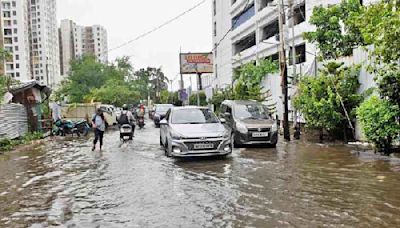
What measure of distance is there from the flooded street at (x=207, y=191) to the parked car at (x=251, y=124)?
61.6 inches

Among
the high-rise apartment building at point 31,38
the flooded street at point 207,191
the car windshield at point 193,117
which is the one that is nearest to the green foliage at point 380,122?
the flooded street at point 207,191

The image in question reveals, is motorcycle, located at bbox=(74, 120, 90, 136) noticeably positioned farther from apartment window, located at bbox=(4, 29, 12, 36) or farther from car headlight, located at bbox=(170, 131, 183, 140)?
apartment window, located at bbox=(4, 29, 12, 36)

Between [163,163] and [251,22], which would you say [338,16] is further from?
[251,22]

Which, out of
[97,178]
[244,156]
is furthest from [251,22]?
[97,178]

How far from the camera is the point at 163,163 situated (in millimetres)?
12039

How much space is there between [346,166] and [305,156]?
83.2 inches

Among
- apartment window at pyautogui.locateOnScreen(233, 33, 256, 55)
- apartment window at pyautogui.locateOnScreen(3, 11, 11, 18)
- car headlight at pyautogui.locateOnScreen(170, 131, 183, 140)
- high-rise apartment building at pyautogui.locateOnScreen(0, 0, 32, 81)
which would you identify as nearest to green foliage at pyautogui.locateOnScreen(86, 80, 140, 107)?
apartment window at pyautogui.locateOnScreen(233, 33, 256, 55)

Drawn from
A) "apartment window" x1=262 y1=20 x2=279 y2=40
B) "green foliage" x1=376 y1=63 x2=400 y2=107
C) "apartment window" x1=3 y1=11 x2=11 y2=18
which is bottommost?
"green foliage" x1=376 y1=63 x2=400 y2=107

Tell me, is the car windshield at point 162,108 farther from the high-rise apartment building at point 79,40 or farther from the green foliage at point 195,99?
the high-rise apartment building at point 79,40

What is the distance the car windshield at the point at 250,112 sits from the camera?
16.0 metres

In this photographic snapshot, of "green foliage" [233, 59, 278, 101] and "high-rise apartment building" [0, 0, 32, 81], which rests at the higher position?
"high-rise apartment building" [0, 0, 32, 81]

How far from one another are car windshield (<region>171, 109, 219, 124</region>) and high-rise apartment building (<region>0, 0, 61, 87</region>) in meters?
77.0

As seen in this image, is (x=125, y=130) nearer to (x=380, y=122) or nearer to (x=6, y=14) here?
(x=380, y=122)

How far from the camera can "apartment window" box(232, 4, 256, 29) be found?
137ft
